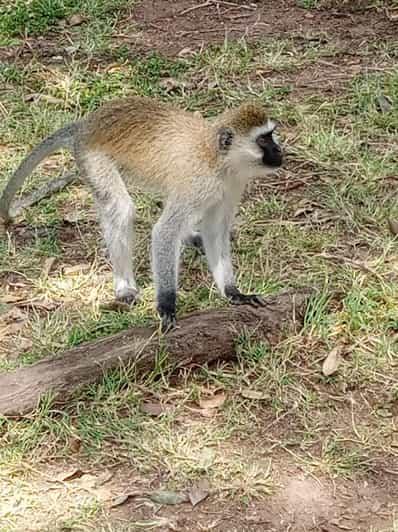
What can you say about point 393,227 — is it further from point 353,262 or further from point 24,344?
point 24,344

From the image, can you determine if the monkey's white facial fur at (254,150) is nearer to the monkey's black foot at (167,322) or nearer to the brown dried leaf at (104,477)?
the monkey's black foot at (167,322)

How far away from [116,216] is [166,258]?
538 millimetres

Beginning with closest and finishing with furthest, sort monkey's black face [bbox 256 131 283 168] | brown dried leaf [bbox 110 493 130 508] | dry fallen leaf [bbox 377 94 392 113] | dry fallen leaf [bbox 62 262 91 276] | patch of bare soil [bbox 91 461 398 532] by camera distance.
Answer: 1. patch of bare soil [bbox 91 461 398 532]
2. brown dried leaf [bbox 110 493 130 508]
3. monkey's black face [bbox 256 131 283 168]
4. dry fallen leaf [bbox 62 262 91 276]
5. dry fallen leaf [bbox 377 94 392 113]

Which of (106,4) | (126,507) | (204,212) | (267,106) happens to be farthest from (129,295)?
(106,4)

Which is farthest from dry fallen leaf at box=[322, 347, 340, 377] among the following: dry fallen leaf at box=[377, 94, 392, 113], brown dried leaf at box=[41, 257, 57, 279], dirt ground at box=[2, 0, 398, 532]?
dry fallen leaf at box=[377, 94, 392, 113]

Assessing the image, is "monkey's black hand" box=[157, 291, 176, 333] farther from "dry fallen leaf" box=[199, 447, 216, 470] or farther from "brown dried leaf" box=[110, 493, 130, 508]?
"brown dried leaf" box=[110, 493, 130, 508]

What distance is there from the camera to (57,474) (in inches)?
192

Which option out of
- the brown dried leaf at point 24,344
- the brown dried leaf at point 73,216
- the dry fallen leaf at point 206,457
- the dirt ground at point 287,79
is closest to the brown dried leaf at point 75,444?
the dirt ground at point 287,79

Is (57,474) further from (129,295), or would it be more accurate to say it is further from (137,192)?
(137,192)

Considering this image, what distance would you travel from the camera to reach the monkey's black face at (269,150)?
5703 millimetres

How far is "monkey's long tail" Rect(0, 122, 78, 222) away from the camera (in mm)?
6535

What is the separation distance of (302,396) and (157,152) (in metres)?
1.74

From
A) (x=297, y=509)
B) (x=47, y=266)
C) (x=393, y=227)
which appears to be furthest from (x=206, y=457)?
(x=393, y=227)

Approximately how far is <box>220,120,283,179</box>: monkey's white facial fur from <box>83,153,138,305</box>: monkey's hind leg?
755 millimetres
